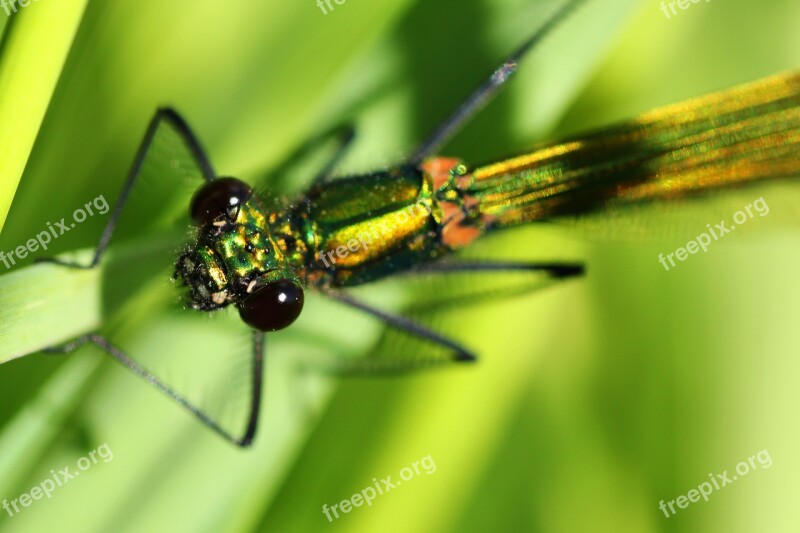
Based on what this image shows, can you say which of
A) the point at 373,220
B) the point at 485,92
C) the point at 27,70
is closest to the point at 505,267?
the point at 373,220

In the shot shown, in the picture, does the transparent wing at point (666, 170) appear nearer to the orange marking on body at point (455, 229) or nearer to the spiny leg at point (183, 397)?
the orange marking on body at point (455, 229)

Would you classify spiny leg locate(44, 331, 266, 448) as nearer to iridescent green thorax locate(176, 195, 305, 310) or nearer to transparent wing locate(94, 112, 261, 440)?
transparent wing locate(94, 112, 261, 440)

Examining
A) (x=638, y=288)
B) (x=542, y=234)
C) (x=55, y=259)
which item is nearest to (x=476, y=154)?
(x=542, y=234)

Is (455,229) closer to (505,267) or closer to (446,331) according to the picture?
(505,267)

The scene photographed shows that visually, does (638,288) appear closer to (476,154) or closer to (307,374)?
(476,154)

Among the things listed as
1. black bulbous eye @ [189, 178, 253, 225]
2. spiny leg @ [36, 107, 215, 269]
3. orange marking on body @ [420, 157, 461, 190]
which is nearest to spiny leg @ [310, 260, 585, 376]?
orange marking on body @ [420, 157, 461, 190]

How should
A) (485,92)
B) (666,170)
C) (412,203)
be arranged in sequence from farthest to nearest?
1. (666,170)
2. (412,203)
3. (485,92)
